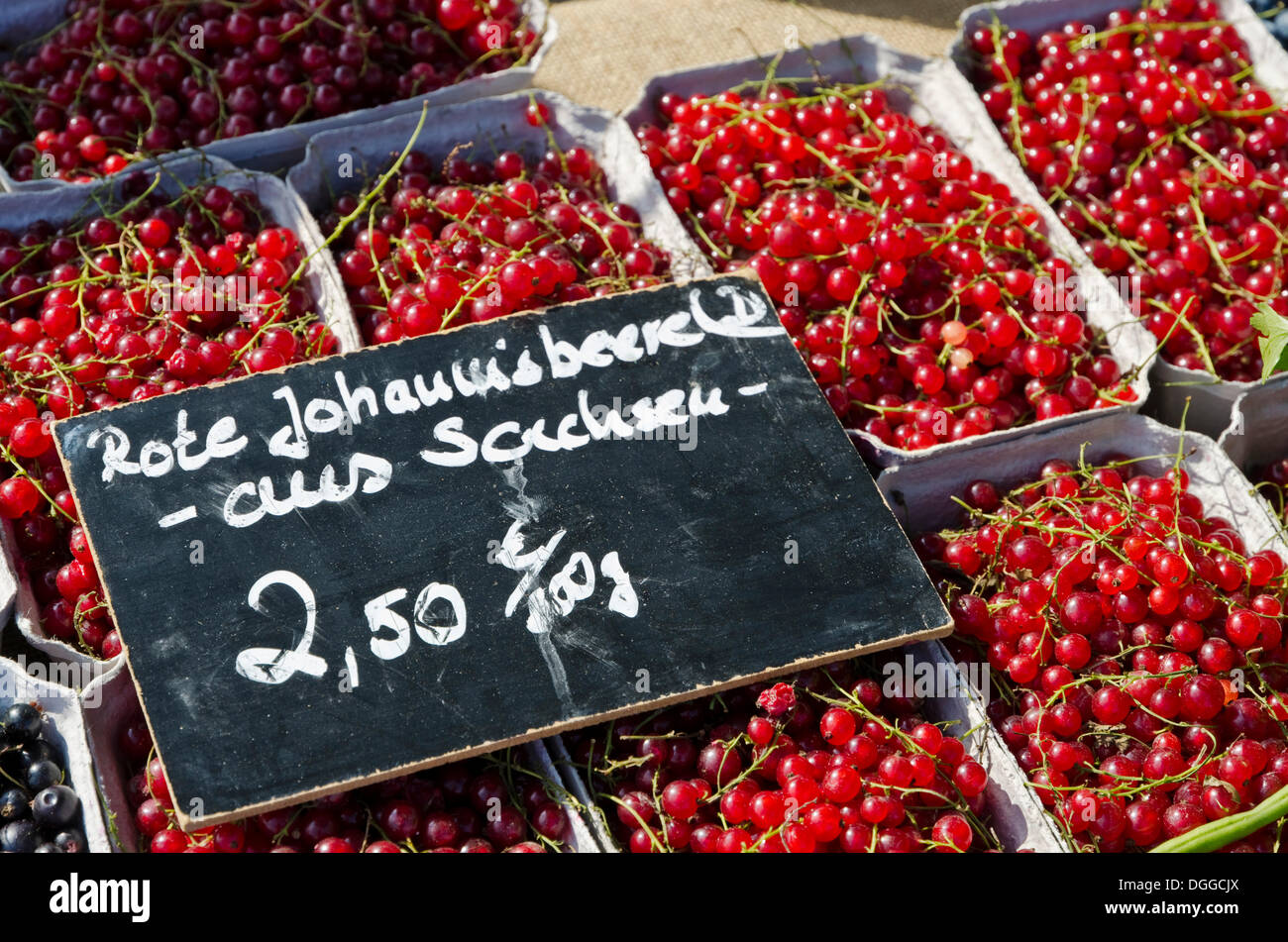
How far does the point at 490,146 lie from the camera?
2.31 metres

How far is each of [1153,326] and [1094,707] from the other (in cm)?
83

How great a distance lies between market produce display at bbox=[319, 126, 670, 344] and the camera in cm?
193

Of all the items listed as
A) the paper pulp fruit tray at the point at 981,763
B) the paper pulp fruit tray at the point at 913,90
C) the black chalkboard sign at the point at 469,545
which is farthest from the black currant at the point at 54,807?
the paper pulp fruit tray at the point at 913,90

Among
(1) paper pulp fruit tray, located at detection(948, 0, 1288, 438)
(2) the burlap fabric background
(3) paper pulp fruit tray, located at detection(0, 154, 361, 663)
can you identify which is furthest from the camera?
(2) the burlap fabric background

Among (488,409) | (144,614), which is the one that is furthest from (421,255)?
(144,614)

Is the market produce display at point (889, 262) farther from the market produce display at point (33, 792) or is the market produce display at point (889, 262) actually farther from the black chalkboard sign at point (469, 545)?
the market produce display at point (33, 792)

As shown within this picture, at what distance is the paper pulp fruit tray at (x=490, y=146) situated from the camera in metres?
2.23

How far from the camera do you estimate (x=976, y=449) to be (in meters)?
1.92

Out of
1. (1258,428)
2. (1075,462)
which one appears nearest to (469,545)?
(1075,462)

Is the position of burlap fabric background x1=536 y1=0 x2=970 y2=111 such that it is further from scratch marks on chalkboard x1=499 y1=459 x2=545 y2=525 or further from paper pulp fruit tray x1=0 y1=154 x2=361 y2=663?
scratch marks on chalkboard x1=499 y1=459 x2=545 y2=525

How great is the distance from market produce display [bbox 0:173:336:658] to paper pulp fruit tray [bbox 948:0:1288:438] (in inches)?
54.5

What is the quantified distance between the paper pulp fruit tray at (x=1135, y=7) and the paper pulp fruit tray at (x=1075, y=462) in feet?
0.59

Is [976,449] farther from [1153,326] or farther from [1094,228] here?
[1094,228]

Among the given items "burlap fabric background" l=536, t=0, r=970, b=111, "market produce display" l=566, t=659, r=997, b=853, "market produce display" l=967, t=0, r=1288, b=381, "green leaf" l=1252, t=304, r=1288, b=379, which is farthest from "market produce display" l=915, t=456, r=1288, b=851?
"burlap fabric background" l=536, t=0, r=970, b=111
